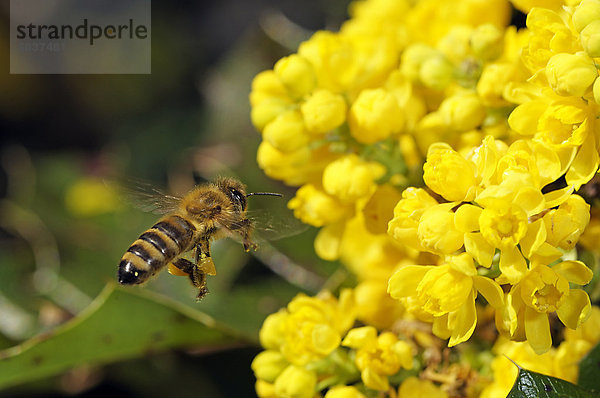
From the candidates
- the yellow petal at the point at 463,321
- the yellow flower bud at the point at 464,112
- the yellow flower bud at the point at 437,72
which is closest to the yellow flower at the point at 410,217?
the yellow petal at the point at 463,321

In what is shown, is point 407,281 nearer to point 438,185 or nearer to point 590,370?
point 438,185

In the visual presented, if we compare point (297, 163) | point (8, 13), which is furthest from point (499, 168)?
point (8, 13)

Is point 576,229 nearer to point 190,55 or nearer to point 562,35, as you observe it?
point 562,35

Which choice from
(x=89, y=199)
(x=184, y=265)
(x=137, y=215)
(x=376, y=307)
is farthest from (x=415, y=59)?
(x=89, y=199)

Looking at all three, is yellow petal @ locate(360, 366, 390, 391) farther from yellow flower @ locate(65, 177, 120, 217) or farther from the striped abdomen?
yellow flower @ locate(65, 177, 120, 217)

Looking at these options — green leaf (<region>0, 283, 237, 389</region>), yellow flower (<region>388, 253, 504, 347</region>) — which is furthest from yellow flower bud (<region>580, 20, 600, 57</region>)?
green leaf (<region>0, 283, 237, 389</region>)

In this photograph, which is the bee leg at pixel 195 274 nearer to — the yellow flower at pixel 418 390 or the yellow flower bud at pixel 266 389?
the yellow flower bud at pixel 266 389

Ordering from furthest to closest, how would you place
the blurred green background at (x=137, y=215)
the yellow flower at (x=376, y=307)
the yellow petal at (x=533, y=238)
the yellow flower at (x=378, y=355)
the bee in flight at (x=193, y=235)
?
the blurred green background at (x=137, y=215), the yellow flower at (x=376, y=307), the bee in flight at (x=193, y=235), the yellow flower at (x=378, y=355), the yellow petal at (x=533, y=238)
